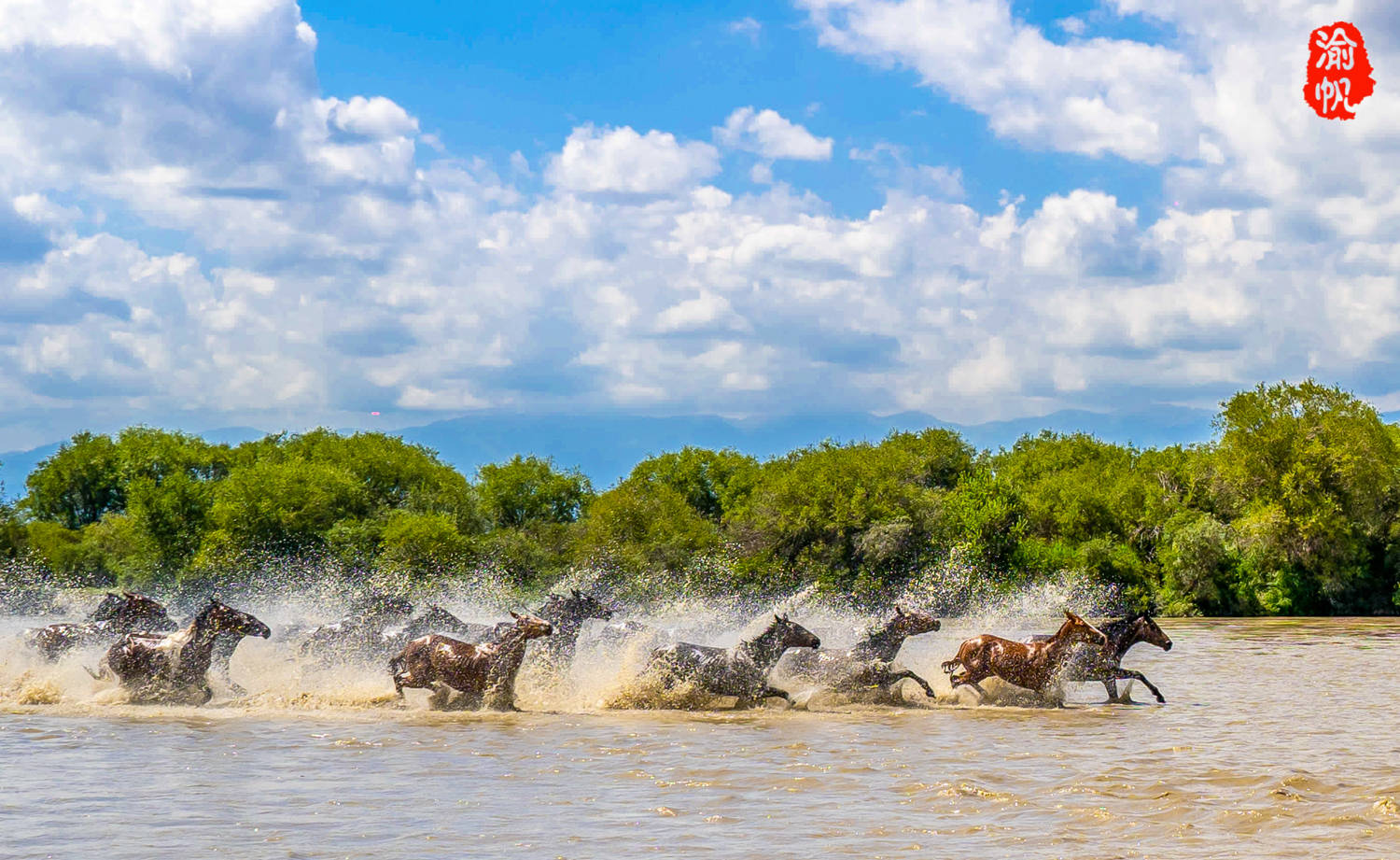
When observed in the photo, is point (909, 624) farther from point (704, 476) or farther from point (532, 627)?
point (704, 476)

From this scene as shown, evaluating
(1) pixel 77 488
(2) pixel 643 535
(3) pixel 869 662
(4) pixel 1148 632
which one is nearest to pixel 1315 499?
(2) pixel 643 535

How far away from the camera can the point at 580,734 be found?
50.7 ft

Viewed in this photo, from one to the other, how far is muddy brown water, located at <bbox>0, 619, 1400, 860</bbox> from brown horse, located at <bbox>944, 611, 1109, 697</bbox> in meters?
0.34

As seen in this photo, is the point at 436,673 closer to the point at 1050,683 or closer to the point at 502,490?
the point at 1050,683

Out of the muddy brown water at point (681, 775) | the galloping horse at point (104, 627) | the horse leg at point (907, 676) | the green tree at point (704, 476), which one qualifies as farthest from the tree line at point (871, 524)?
the horse leg at point (907, 676)

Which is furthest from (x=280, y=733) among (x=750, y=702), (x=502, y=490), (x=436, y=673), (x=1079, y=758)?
(x=502, y=490)

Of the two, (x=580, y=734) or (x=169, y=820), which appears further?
(x=580, y=734)

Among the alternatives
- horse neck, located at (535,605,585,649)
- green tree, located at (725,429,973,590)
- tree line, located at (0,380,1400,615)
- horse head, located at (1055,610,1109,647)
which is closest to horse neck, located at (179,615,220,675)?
horse neck, located at (535,605,585,649)

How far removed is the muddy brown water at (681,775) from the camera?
9.70m

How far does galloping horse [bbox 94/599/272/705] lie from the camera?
724 inches

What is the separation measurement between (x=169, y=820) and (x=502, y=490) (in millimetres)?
62230

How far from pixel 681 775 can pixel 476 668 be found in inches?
240

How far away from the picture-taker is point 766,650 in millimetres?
18172

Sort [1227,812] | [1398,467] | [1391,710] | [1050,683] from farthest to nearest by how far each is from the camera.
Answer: [1398,467]
[1050,683]
[1391,710]
[1227,812]
